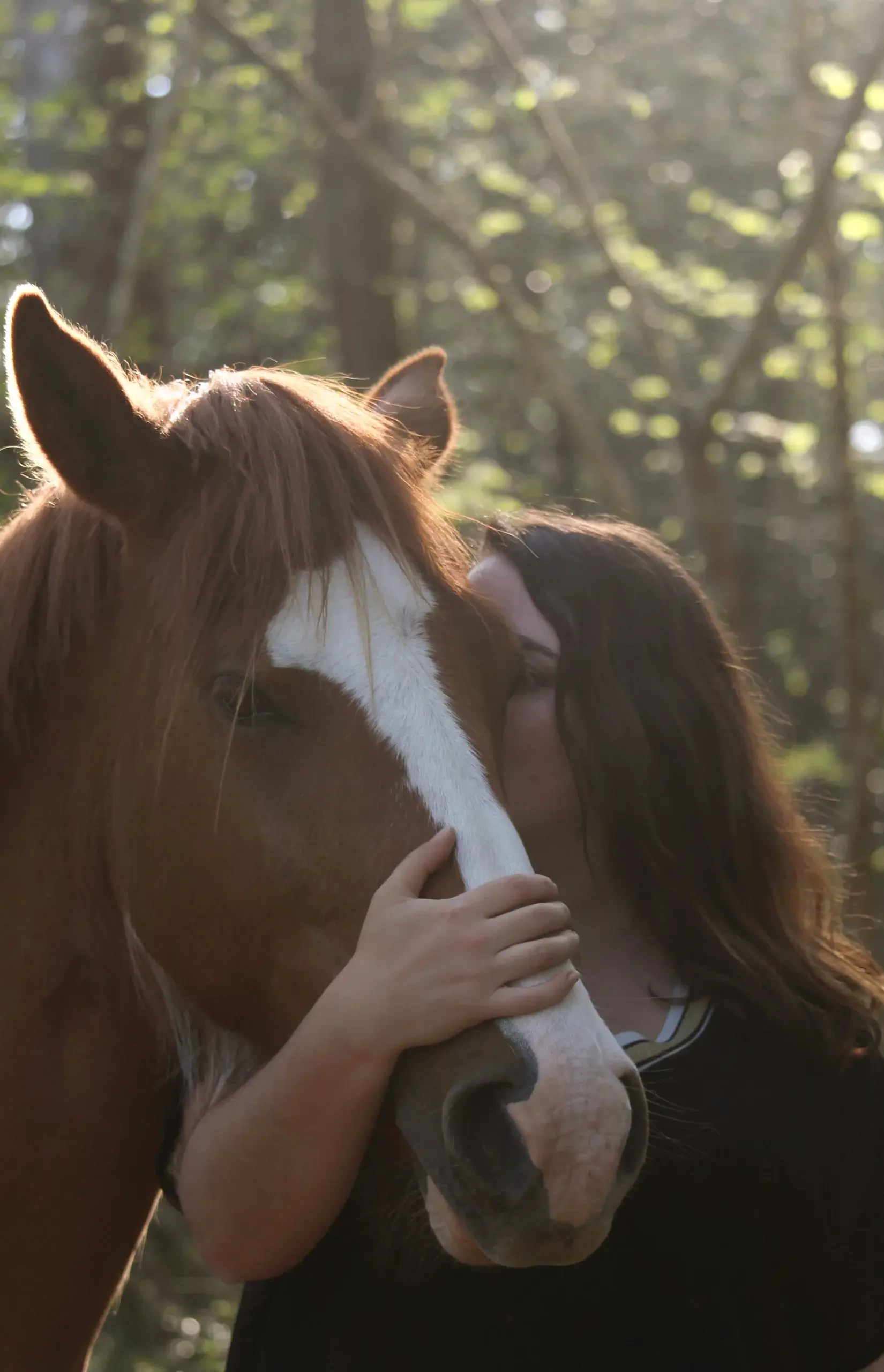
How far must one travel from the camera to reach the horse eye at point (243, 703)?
60.2 inches

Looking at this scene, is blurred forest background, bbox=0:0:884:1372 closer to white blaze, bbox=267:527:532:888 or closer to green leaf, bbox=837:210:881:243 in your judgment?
green leaf, bbox=837:210:881:243

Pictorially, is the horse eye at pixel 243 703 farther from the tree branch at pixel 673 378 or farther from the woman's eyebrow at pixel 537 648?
the tree branch at pixel 673 378

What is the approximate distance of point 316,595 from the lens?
1556 mm

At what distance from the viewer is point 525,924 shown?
131cm

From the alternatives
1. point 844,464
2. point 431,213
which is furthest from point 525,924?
point 844,464

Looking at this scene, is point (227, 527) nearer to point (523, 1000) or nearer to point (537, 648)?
point (537, 648)

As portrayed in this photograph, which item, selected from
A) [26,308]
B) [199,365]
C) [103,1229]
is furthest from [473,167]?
[103,1229]

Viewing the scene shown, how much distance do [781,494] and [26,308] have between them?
804cm

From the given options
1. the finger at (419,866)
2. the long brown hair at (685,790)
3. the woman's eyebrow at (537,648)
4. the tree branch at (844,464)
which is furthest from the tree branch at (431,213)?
the finger at (419,866)

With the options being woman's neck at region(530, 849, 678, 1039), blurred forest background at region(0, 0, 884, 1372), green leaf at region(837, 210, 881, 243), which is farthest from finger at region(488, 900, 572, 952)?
green leaf at region(837, 210, 881, 243)

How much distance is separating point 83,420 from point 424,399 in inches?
31.2

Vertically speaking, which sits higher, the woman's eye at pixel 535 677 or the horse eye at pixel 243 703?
the horse eye at pixel 243 703

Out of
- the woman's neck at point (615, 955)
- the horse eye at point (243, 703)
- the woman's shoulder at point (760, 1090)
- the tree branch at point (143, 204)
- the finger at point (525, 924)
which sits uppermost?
the tree branch at point (143, 204)

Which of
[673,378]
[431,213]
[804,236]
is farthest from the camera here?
[673,378]
